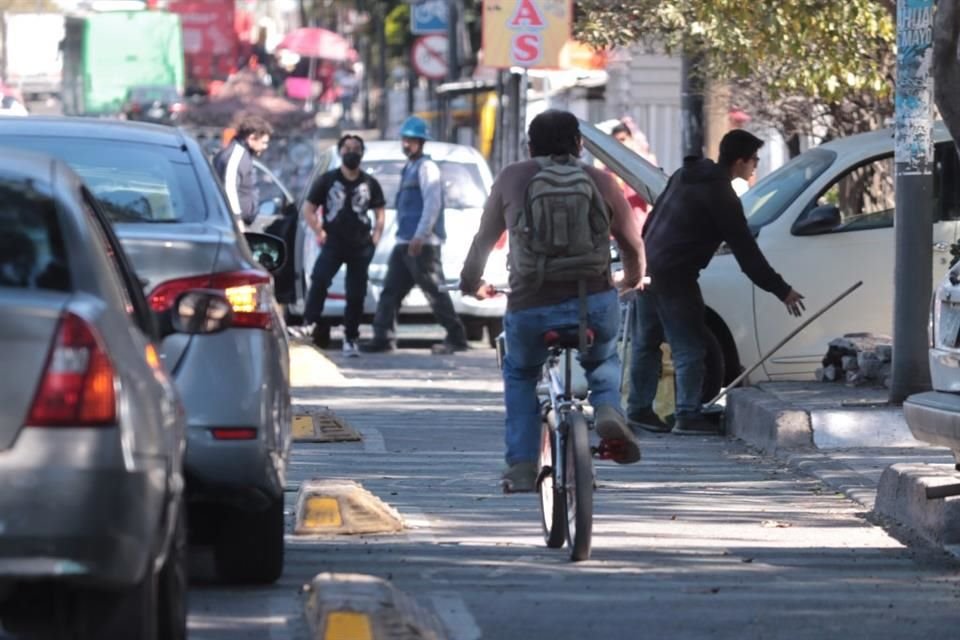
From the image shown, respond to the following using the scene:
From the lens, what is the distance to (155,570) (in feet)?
18.2

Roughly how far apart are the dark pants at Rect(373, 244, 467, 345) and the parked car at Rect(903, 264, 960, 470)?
11076 mm

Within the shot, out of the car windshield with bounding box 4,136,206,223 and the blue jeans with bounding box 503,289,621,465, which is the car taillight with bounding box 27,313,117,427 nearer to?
the car windshield with bounding box 4,136,206,223

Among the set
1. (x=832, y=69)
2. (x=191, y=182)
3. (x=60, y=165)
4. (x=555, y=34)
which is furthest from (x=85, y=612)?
(x=555, y=34)

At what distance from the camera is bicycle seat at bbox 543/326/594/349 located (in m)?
8.98

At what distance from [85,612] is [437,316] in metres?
15.0

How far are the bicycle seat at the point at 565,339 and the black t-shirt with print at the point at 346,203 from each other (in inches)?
427

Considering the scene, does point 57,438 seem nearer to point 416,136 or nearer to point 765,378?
point 765,378

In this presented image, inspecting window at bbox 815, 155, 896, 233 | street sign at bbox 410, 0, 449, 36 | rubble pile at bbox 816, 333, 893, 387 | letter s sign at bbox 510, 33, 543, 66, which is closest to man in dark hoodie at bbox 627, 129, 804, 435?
rubble pile at bbox 816, 333, 893, 387

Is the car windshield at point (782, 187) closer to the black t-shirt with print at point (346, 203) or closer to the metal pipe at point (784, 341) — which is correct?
the metal pipe at point (784, 341)

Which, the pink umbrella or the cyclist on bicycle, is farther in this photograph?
the pink umbrella

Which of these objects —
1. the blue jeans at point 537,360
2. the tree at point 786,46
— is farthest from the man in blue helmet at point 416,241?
the blue jeans at point 537,360

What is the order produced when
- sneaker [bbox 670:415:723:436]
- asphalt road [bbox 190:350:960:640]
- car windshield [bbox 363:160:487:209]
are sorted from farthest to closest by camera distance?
car windshield [bbox 363:160:487:209], sneaker [bbox 670:415:723:436], asphalt road [bbox 190:350:960:640]

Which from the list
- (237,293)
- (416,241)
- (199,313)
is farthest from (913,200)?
(416,241)

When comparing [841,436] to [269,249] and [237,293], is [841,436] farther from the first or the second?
[237,293]
